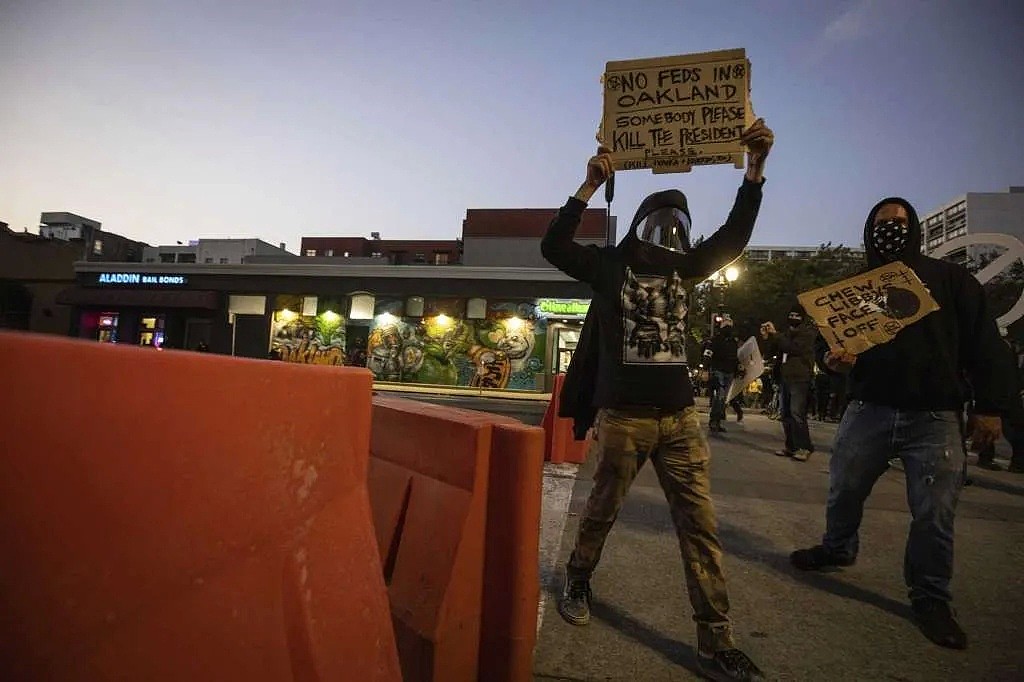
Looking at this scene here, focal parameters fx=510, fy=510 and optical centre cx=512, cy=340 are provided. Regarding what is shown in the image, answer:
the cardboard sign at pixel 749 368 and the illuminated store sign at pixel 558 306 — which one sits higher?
the illuminated store sign at pixel 558 306

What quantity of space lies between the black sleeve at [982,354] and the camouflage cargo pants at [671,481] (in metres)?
1.62

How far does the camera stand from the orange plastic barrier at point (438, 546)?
1671 millimetres

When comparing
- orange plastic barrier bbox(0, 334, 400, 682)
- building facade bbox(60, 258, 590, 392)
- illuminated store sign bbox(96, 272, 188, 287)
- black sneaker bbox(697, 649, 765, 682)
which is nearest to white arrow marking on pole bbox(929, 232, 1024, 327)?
black sneaker bbox(697, 649, 765, 682)

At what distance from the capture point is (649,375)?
2.37 m

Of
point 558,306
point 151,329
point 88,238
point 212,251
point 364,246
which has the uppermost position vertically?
point 364,246

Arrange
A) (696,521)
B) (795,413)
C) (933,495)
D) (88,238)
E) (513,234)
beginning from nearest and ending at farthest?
(696,521), (933,495), (795,413), (513,234), (88,238)

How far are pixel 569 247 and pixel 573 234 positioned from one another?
0.07 metres

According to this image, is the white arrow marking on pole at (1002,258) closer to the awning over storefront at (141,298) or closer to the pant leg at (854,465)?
the pant leg at (854,465)

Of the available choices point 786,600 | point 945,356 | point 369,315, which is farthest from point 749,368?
point 369,315

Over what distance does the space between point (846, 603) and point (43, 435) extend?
Result: 347 centimetres

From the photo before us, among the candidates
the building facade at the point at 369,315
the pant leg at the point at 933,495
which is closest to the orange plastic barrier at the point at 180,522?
the pant leg at the point at 933,495

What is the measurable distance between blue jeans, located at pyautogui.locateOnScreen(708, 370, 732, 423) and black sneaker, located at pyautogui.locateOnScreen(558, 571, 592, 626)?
776 cm

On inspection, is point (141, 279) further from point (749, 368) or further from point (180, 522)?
point (180, 522)

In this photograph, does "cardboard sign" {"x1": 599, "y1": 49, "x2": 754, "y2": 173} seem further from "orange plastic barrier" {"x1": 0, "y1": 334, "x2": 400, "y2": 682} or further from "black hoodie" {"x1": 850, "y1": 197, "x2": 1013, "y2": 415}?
"orange plastic barrier" {"x1": 0, "y1": 334, "x2": 400, "y2": 682}
